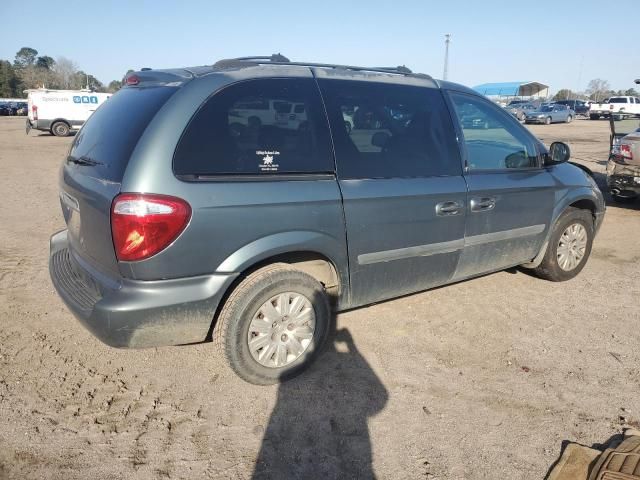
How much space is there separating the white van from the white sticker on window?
2269cm

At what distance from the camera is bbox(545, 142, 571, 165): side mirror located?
4227 mm

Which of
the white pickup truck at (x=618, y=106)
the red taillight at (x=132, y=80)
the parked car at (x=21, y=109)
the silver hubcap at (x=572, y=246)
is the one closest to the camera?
the red taillight at (x=132, y=80)

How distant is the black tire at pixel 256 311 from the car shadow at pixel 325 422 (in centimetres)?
15

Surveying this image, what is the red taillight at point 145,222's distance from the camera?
7.96 ft

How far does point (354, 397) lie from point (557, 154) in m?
2.86

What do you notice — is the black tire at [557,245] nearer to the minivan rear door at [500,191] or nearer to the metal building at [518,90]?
the minivan rear door at [500,191]

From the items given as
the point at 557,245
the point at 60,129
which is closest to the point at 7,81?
the point at 60,129

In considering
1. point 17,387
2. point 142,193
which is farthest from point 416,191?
point 17,387

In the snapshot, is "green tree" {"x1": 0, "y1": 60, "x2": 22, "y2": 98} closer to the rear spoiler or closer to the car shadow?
the rear spoiler

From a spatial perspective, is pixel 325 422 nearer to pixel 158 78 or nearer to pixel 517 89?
pixel 158 78

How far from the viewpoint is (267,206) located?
2709mm

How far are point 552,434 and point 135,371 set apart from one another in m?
2.56

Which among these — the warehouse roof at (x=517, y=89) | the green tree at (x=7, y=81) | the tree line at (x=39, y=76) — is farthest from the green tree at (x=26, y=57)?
the warehouse roof at (x=517, y=89)

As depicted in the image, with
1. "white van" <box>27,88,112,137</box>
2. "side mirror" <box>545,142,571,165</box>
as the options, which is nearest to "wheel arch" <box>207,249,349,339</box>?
"side mirror" <box>545,142,571,165</box>
